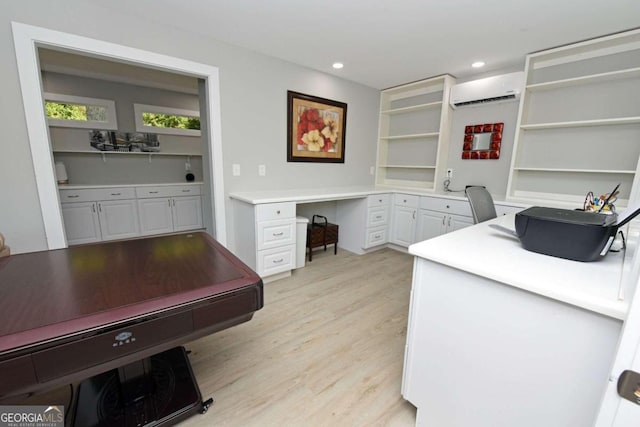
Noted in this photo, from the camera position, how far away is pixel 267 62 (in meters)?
2.85

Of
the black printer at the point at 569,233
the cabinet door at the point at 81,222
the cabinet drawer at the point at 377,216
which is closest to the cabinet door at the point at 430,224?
the cabinet drawer at the point at 377,216

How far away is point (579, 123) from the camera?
246 centimetres

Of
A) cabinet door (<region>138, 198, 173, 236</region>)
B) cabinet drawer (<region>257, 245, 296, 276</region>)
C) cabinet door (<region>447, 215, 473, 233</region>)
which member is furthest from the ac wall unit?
cabinet door (<region>138, 198, 173, 236</region>)

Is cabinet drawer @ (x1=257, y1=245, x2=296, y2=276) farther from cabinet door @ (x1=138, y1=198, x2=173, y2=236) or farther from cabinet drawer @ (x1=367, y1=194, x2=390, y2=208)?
cabinet door @ (x1=138, y1=198, x2=173, y2=236)

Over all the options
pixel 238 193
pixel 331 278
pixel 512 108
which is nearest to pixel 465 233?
pixel 331 278

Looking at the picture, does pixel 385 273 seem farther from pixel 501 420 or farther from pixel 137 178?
pixel 137 178

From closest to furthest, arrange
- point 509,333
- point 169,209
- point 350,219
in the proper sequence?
point 509,333 < point 350,219 < point 169,209

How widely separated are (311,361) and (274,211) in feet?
4.37

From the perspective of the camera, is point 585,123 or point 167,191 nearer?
point 585,123

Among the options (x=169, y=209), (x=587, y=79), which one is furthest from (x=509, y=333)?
(x=169, y=209)

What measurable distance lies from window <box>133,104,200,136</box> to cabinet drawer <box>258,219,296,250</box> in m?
3.28

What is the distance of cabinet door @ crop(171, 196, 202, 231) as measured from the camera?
4.31m

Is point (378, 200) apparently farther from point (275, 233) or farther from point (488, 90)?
point (488, 90)

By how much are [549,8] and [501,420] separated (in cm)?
255
